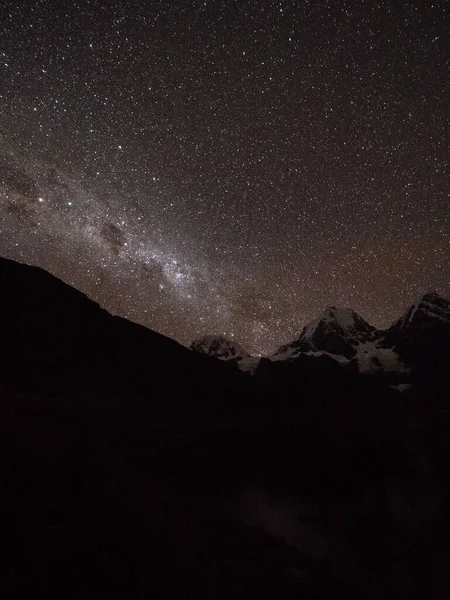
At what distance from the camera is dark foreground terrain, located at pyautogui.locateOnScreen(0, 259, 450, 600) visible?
12.1 metres

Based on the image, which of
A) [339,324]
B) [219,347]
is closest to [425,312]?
[339,324]

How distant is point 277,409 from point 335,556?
17.7 meters

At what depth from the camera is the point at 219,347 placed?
104062 mm

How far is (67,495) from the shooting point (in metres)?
13.8

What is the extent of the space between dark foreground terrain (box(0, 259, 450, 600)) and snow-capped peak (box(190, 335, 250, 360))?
46.2 m

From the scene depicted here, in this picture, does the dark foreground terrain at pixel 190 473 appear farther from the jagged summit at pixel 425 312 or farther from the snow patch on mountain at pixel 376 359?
the jagged summit at pixel 425 312

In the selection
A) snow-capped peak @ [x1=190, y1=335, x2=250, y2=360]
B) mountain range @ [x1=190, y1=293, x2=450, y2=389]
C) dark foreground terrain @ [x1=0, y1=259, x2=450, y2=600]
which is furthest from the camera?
snow-capped peak @ [x1=190, y1=335, x2=250, y2=360]

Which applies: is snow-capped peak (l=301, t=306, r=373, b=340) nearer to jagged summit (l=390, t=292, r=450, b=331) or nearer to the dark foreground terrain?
jagged summit (l=390, t=292, r=450, b=331)

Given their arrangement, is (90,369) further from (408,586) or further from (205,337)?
(205,337)

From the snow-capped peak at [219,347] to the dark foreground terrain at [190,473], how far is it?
4615 cm

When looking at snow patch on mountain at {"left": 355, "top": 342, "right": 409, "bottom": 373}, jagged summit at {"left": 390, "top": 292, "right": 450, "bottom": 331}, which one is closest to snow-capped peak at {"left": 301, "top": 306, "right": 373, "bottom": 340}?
jagged summit at {"left": 390, "top": 292, "right": 450, "bottom": 331}

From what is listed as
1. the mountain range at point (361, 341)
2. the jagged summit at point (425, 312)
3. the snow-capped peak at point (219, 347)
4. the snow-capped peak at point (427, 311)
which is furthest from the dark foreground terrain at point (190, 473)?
the snow-capped peak at point (219, 347)

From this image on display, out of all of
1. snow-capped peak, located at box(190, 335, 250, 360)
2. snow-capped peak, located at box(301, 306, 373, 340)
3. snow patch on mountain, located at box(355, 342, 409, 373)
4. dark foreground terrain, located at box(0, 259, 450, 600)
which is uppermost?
snow-capped peak, located at box(301, 306, 373, 340)

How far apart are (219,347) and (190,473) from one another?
75.9 m
